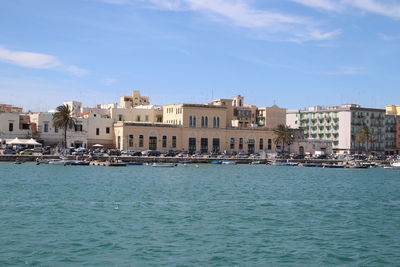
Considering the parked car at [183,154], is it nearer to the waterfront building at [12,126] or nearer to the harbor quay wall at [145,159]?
the harbor quay wall at [145,159]

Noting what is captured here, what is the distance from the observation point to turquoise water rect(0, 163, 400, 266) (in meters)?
27.3

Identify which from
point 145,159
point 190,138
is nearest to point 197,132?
point 190,138

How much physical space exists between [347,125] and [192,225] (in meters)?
119

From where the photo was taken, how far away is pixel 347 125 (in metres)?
148

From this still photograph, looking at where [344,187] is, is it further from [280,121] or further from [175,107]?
[280,121]

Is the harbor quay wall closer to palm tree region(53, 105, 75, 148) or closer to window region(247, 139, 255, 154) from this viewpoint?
palm tree region(53, 105, 75, 148)

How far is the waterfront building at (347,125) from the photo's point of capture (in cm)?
14875

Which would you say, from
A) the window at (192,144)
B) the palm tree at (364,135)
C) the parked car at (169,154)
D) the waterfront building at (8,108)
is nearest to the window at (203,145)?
the window at (192,144)

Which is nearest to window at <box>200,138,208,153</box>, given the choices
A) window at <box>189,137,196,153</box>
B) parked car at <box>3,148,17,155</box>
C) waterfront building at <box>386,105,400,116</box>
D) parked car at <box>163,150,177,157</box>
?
window at <box>189,137,196,153</box>

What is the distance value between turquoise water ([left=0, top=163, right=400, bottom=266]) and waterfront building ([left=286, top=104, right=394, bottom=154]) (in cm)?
8898

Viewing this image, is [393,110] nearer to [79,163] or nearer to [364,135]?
[364,135]

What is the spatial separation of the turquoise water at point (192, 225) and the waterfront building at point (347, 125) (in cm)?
8898

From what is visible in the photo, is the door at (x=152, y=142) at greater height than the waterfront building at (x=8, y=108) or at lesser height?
lesser

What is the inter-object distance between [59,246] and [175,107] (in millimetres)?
96551
